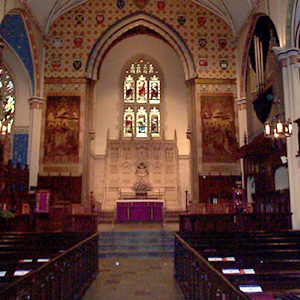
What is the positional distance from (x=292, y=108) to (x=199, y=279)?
8158mm

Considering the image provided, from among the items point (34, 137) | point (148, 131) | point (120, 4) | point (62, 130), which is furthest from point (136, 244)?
point (120, 4)

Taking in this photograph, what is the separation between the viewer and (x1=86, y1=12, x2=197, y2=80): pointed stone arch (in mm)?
17125

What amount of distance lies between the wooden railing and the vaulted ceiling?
12.7 metres

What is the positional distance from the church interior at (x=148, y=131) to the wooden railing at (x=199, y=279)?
0.07 meters

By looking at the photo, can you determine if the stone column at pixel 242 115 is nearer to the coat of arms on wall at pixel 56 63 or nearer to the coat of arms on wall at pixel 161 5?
the coat of arms on wall at pixel 161 5

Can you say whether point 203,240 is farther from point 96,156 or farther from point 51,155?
point 96,156

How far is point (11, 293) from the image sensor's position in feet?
9.16

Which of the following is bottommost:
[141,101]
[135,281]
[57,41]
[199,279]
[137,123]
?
[135,281]

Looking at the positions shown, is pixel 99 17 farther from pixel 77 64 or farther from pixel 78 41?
pixel 77 64

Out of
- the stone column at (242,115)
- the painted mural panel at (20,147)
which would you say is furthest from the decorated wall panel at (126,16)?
the painted mural panel at (20,147)

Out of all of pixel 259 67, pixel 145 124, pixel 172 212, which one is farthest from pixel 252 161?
pixel 145 124

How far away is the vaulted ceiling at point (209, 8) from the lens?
613 inches

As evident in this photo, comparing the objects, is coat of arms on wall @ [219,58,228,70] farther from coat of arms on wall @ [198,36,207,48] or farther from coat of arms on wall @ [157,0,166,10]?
coat of arms on wall @ [157,0,166,10]

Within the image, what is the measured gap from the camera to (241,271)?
3855 mm
